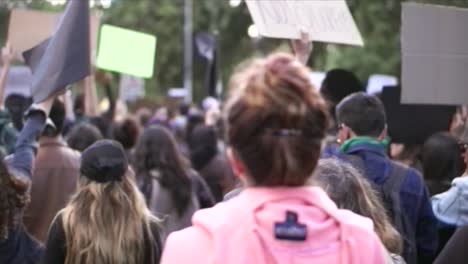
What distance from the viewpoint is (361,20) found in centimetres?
3145

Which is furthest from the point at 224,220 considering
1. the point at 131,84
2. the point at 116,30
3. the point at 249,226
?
A: the point at 131,84

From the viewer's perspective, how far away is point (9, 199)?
16.2ft

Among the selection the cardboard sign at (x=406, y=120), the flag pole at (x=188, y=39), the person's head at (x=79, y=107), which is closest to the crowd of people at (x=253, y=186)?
the cardboard sign at (x=406, y=120)

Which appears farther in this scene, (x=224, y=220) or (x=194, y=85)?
(x=194, y=85)

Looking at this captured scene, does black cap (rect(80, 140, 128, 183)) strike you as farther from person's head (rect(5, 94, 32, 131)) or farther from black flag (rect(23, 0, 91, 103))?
person's head (rect(5, 94, 32, 131))

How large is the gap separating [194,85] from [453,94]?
4625cm

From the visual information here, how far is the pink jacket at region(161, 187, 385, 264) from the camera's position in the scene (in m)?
3.01

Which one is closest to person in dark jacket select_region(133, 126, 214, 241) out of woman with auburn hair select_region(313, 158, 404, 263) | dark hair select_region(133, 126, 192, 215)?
dark hair select_region(133, 126, 192, 215)

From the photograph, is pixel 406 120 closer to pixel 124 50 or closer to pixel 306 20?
pixel 306 20

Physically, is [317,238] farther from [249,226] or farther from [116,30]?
[116,30]

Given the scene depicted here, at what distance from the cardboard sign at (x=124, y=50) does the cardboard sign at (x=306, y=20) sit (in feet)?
11.7

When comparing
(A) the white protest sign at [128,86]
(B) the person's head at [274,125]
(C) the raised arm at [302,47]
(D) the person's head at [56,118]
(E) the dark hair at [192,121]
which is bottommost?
(A) the white protest sign at [128,86]

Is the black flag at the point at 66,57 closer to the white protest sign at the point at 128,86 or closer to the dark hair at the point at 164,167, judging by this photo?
the dark hair at the point at 164,167

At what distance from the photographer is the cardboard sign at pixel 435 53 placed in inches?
212
